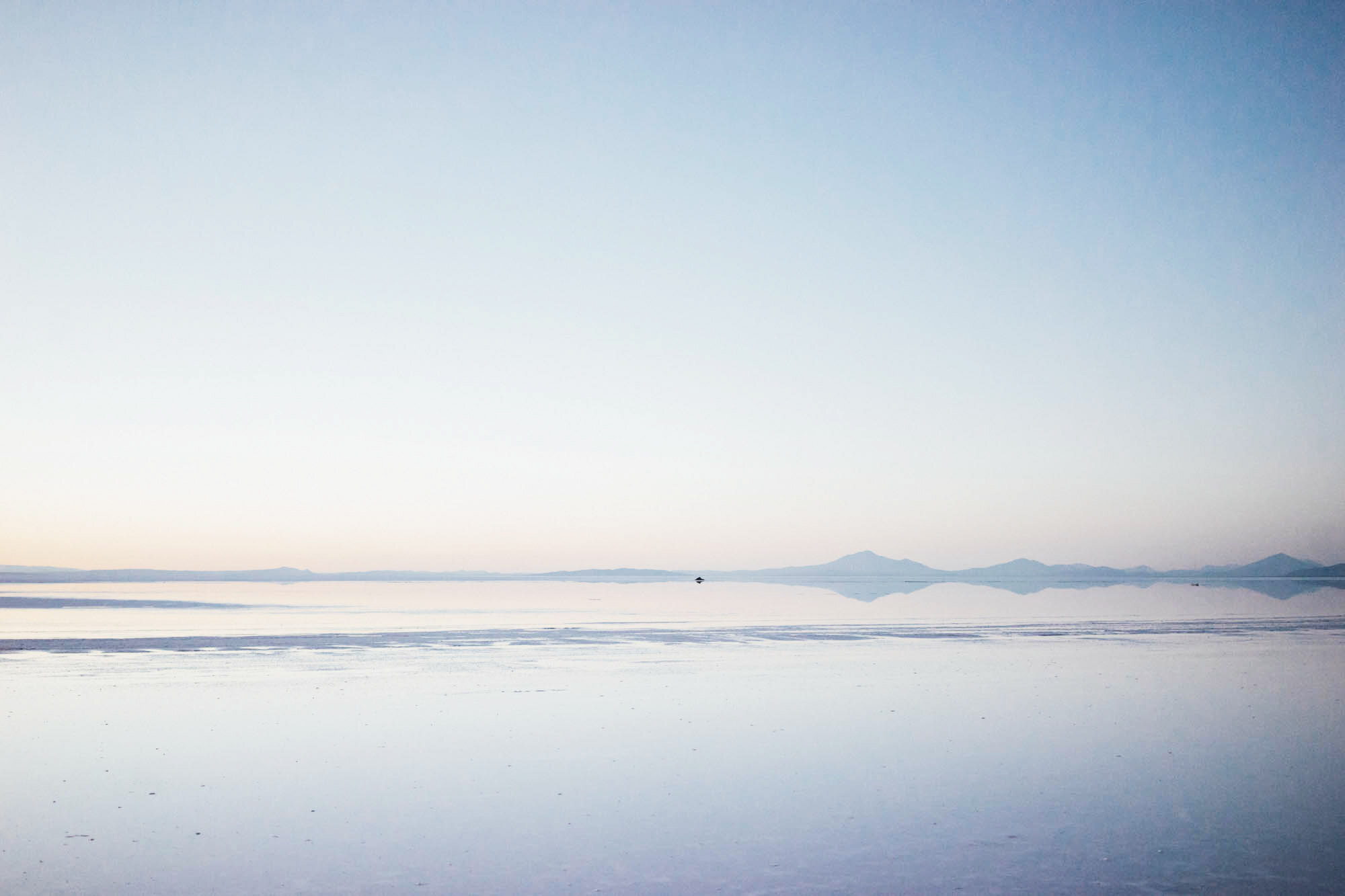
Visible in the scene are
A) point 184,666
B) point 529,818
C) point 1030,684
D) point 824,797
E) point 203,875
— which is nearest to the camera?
point 203,875

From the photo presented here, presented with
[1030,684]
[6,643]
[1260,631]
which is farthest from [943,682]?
[6,643]

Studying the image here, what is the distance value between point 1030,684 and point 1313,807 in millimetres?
10261

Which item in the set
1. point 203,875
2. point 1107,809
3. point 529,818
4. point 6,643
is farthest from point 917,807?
point 6,643

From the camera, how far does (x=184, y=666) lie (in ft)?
81.5

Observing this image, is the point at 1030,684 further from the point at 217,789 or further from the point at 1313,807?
the point at 217,789

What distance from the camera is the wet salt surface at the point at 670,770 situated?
31.1 feet

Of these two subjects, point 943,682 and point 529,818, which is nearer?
point 529,818

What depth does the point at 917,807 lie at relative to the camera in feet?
38.6

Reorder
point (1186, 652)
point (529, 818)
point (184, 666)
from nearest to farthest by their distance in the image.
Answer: point (529, 818)
point (184, 666)
point (1186, 652)

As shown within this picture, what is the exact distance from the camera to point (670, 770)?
45.0 ft

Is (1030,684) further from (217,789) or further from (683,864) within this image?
(217,789)

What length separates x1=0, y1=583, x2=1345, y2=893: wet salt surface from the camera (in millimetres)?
9477

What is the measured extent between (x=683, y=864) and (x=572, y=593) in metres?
80.1

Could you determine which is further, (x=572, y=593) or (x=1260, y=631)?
(x=572, y=593)
